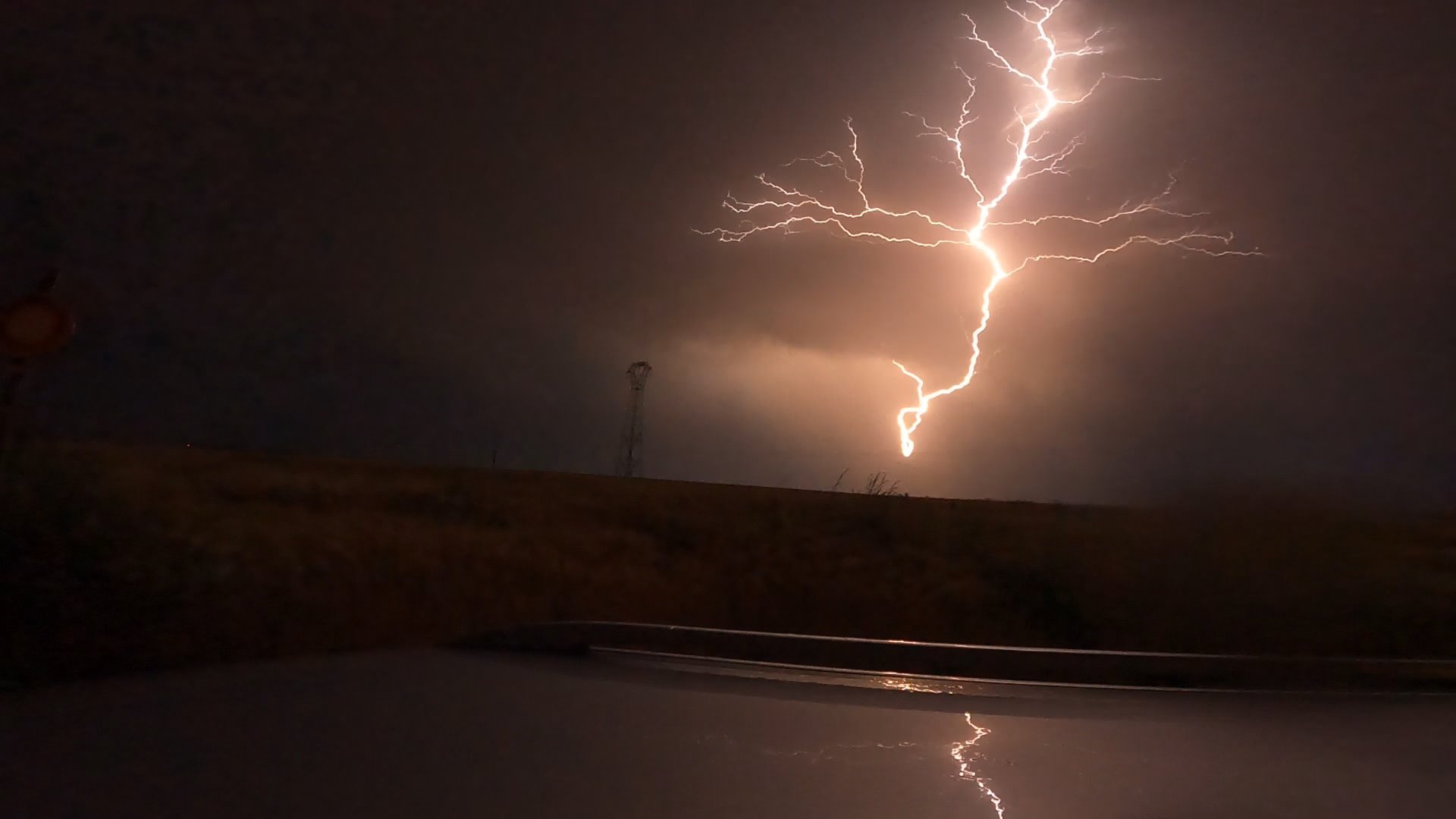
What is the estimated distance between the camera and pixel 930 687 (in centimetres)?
470

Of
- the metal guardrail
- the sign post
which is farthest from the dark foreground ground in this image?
the metal guardrail

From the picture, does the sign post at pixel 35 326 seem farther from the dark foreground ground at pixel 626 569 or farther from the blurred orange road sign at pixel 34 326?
the dark foreground ground at pixel 626 569

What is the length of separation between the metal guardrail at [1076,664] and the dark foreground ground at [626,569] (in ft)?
9.03

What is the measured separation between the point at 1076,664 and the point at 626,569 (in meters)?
9.28

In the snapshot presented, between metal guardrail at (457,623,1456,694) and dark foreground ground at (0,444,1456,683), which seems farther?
dark foreground ground at (0,444,1456,683)

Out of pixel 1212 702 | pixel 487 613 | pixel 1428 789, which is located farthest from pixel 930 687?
pixel 487 613

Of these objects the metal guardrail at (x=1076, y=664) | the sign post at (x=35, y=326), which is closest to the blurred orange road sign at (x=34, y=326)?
the sign post at (x=35, y=326)

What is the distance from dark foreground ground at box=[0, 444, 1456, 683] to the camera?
6.57 meters

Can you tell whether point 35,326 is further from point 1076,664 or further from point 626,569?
point 626,569

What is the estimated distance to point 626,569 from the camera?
13.7 meters

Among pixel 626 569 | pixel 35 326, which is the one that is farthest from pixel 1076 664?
pixel 626 569

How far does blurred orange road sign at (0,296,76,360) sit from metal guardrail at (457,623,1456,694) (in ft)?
14.4

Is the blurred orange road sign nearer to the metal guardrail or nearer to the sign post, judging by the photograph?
the sign post

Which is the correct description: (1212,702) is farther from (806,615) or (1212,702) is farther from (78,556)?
(806,615)
